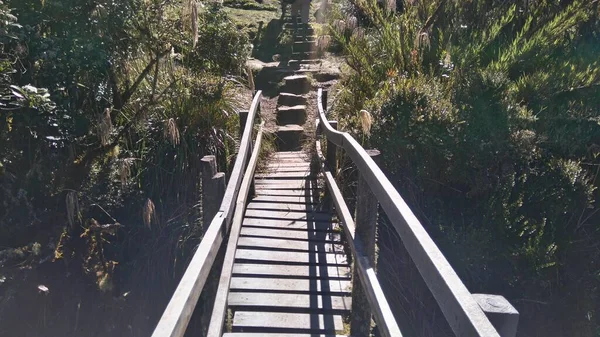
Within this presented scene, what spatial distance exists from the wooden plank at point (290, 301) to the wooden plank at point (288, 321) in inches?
3.0

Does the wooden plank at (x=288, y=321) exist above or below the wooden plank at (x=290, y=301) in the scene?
below

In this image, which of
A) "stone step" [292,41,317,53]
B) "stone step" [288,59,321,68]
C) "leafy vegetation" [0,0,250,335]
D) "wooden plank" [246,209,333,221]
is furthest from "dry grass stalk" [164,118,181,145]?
"stone step" [292,41,317,53]

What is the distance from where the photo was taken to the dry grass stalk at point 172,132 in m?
7.11

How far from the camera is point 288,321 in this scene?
160 inches

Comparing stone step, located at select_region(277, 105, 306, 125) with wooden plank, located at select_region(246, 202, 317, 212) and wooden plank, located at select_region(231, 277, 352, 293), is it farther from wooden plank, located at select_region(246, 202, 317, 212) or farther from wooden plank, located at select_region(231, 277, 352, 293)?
wooden plank, located at select_region(231, 277, 352, 293)

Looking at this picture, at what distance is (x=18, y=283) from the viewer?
6.80 meters

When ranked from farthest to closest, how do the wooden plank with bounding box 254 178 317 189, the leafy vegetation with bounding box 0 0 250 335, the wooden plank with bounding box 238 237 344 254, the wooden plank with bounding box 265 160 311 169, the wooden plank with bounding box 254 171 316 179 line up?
the wooden plank with bounding box 265 160 311 169 < the wooden plank with bounding box 254 171 316 179 < the wooden plank with bounding box 254 178 317 189 < the leafy vegetation with bounding box 0 0 250 335 < the wooden plank with bounding box 238 237 344 254

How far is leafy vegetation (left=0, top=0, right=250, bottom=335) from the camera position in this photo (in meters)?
6.47

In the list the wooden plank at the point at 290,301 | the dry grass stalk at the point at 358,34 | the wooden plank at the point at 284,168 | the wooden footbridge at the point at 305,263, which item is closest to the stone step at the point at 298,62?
the dry grass stalk at the point at 358,34

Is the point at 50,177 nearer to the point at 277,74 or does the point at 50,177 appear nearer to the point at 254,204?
the point at 254,204

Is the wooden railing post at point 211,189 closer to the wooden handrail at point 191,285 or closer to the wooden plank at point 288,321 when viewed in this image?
the wooden handrail at point 191,285

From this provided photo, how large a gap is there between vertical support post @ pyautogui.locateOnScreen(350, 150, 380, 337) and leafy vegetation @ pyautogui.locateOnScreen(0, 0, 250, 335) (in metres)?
3.14

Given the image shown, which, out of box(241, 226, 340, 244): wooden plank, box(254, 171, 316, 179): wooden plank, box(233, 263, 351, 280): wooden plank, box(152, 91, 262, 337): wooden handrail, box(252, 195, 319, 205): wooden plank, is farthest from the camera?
box(254, 171, 316, 179): wooden plank

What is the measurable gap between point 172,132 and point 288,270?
3.17 m
